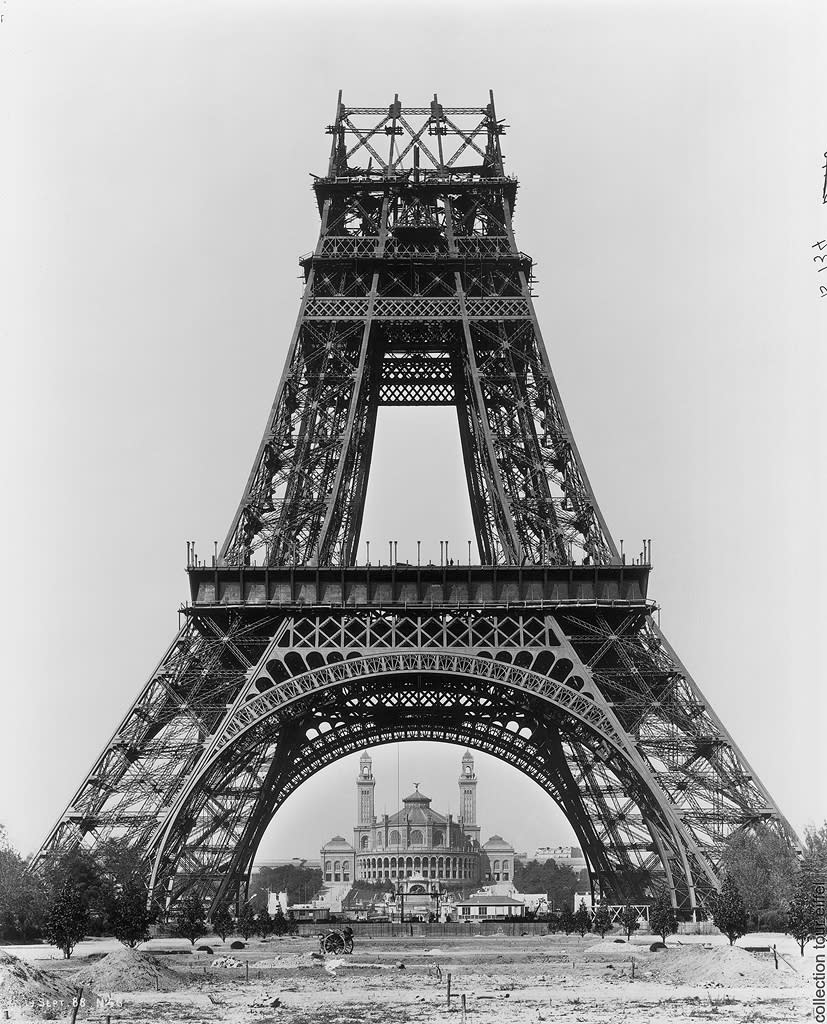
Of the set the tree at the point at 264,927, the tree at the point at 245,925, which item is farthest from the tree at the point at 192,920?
the tree at the point at 264,927

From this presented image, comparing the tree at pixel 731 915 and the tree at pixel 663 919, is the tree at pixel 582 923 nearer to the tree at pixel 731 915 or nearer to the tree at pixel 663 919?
the tree at pixel 663 919

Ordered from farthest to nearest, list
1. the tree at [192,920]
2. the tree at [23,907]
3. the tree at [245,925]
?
the tree at [245,925], the tree at [192,920], the tree at [23,907]

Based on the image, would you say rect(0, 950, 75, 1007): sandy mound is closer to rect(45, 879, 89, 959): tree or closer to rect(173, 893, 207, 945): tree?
rect(45, 879, 89, 959): tree

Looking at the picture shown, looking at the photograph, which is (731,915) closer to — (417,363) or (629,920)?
(629,920)

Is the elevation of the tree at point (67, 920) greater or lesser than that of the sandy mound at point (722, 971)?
greater

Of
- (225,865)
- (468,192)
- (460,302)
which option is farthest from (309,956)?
(468,192)

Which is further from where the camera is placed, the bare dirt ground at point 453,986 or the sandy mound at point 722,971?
the sandy mound at point 722,971

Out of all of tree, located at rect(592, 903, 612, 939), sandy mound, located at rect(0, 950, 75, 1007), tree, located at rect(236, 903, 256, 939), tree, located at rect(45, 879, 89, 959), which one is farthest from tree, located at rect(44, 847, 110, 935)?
tree, located at rect(592, 903, 612, 939)

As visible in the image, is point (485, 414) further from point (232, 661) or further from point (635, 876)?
point (635, 876)
